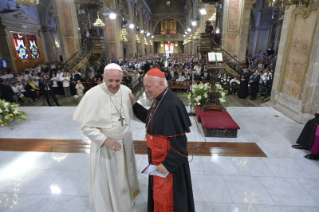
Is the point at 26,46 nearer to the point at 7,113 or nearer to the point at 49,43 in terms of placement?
the point at 49,43

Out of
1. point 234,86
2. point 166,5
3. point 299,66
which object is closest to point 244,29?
point 234,86

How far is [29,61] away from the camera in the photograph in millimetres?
18641

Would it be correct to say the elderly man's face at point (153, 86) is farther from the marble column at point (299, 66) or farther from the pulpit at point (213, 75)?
the marble column at point (299, 66)

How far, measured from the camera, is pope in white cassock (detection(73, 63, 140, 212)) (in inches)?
86.9

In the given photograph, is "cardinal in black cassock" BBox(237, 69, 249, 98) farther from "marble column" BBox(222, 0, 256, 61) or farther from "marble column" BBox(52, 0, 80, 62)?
"marble column" BBox(52, 0, 80, 62)

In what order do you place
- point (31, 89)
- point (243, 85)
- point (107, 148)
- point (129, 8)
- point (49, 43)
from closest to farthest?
point (107, 148) < point (243, 85) < point (31, 89) < point (49, 43) < point (129, 8)

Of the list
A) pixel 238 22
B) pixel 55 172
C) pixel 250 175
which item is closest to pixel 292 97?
pixel 250 175

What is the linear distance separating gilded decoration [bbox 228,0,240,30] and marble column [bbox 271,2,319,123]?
7.69m

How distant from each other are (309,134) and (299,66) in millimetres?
2926

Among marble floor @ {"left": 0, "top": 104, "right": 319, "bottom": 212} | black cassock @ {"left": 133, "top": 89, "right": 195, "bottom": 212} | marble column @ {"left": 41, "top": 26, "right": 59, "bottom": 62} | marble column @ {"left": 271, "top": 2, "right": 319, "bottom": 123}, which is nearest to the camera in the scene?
black cassock @ {"left": 133, "top": 89, "right": 195, "bottom": 212}

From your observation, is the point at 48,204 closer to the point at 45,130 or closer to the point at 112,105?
the point at 112,105

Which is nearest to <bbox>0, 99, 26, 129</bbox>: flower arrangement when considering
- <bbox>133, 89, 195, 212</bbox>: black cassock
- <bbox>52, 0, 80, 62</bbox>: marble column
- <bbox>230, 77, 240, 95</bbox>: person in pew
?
<bbox>133, 89, 195, 212</bbox>: black cassock

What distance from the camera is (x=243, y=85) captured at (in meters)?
9.71

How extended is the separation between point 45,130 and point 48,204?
Result: 3.37 meters
